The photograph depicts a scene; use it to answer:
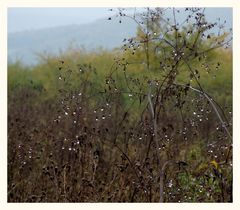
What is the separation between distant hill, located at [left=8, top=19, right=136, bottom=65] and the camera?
4.02 m

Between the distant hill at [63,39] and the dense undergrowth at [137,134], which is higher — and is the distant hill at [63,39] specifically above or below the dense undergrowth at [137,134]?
above

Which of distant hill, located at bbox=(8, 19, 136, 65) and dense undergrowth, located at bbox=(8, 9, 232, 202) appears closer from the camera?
dense undergrowth, located at bbox=(8, 9, 232, 202)

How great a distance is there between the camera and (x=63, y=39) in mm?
4426

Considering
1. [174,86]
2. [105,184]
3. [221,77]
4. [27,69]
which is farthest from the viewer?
[27,69]

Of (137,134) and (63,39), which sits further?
(63,39)

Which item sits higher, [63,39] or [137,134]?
[63,39]

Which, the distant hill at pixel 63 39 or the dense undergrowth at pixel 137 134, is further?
the distant hill at pixel 63 39

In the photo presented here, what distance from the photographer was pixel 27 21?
406cm

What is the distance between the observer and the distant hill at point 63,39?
13.2ft

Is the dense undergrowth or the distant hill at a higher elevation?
the distant hill

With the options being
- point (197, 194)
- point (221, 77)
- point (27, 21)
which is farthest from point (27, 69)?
point (197, 194)
